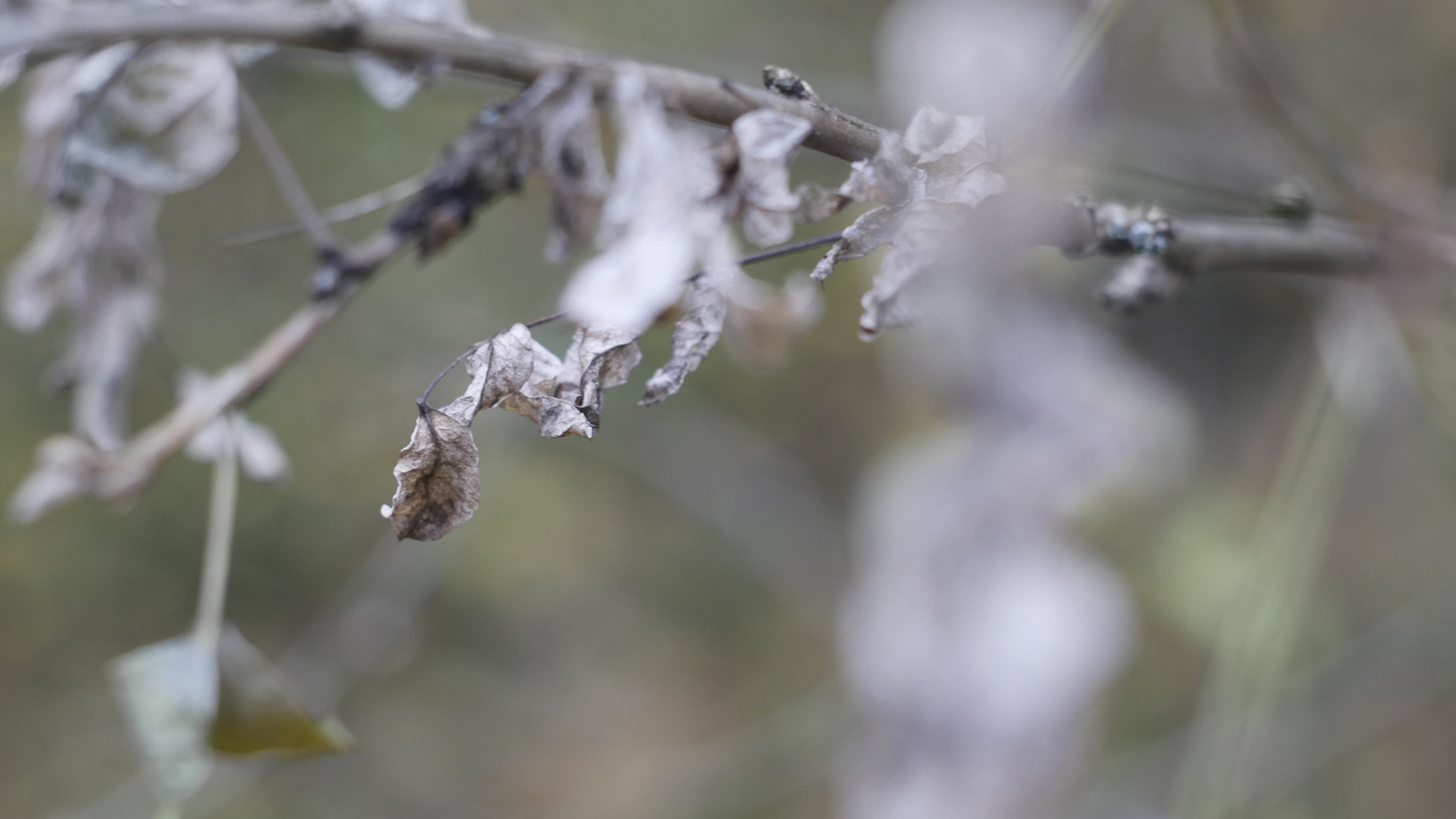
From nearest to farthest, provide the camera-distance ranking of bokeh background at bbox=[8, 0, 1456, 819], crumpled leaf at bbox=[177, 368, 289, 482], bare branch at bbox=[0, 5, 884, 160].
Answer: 1. bare branch at bbox=[0, 5, 884, 160]
2. crumpled leaf at bbox=[177, 368, 289, 482]
3. bokeh background at bbox=[8, 0, 1456, 819]

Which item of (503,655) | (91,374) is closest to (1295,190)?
(91,374)

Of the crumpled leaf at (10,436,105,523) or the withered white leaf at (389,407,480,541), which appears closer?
the withered white leaf at (389,407,480,541)

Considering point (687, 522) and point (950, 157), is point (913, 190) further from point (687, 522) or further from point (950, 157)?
point (687, 522)

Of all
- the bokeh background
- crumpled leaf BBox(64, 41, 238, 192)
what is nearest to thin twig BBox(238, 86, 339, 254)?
crumpled leaf BBox(64, 41, 238, 192)

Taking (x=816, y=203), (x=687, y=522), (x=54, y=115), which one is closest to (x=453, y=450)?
(x=816, y=203)

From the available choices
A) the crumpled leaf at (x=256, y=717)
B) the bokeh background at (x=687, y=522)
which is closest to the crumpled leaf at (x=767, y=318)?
the crumpled leaf at (x=256, y=717)

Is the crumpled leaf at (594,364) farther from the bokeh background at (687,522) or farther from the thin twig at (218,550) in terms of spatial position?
the bokeh background at (687,522)

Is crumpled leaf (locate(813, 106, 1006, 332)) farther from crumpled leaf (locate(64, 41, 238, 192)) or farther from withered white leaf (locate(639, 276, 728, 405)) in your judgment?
crumpled leaf (locate(64, 41, 238, 192))
